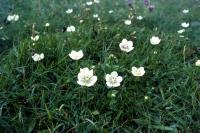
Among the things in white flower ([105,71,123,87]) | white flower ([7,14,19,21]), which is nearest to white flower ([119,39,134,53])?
white flower ([105,71,123,87])

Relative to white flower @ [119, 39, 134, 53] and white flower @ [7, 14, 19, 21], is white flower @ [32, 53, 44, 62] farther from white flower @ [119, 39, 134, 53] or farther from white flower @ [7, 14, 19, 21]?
white flower @ [7, 14, 19, 21]

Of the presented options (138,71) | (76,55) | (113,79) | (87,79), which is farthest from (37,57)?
(138,71)

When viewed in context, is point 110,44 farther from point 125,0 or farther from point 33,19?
point 125,0

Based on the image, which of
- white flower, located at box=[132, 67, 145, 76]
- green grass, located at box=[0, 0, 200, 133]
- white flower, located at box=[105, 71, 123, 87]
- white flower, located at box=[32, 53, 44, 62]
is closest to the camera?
green grass, located at box=[0, 0, 200, 133]

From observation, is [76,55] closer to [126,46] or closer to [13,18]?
[126,46]

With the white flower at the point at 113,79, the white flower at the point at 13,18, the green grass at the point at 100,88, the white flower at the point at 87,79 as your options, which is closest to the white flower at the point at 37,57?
the green grass at the point at 100,88

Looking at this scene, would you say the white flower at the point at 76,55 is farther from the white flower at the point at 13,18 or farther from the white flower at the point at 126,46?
the white flower at the point at 13,18

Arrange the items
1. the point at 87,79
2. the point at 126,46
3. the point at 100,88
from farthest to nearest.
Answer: the point at 126,46 → the point at 100,88 → the point at 87,79

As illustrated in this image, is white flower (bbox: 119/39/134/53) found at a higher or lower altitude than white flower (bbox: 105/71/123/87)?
higher

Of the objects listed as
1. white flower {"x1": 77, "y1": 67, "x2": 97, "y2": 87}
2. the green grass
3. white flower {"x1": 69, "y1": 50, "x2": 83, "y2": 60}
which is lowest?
the green grass

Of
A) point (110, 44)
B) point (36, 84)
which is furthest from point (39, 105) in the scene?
point (110, 44)
